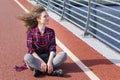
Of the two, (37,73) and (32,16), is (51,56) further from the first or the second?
(32,16)

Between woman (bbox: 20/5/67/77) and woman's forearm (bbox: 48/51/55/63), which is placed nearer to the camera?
woman (bbox: 20/5/67/77)

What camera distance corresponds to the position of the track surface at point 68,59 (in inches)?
264

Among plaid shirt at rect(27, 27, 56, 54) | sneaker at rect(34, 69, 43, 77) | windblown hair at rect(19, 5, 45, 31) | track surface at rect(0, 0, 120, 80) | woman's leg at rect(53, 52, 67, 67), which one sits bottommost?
track surface at rect(0, 0, 120, 80)

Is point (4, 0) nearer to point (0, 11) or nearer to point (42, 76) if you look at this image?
point (0, 11)

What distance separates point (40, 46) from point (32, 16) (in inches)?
21.2

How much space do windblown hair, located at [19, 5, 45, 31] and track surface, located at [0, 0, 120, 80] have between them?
83cm

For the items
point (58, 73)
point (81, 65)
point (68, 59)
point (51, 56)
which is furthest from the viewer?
point (68, 59)

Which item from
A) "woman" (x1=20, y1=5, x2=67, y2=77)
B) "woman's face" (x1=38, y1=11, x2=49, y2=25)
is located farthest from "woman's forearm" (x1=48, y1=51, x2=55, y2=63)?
"woman's face" (x1=38, y1=11, x2=49, y2=25)

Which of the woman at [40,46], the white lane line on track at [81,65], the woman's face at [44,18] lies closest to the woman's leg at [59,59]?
the woman at [40,46]

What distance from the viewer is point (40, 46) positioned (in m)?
6.96

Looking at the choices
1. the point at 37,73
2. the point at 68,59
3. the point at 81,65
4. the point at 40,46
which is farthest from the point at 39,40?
the point at 68,59

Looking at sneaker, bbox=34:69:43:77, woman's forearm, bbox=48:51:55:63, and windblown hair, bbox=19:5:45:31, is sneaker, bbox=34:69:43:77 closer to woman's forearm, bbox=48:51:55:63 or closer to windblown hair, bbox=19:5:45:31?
woman's forearm, bbox=48:51:55:63

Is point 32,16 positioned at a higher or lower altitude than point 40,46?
higher

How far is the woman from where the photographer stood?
21.9ft
